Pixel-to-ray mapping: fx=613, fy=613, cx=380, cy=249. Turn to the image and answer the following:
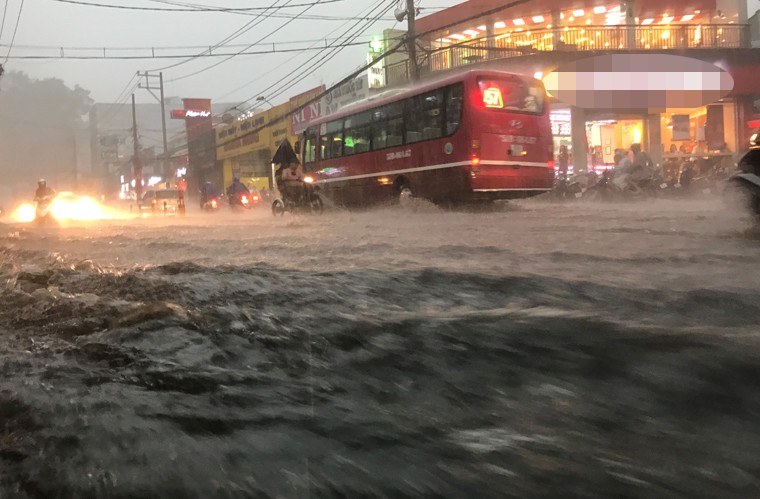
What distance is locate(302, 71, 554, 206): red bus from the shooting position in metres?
11.5

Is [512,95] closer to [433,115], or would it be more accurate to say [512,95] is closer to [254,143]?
[433,115]

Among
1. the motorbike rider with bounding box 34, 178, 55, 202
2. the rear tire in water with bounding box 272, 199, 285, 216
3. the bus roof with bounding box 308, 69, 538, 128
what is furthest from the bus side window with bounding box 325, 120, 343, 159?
the motorbike rider with bounding box 34, 178, 55, 202

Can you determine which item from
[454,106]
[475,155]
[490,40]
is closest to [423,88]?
[454,106]

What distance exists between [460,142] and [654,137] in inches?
470

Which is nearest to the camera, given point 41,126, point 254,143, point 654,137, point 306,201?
point 306,201

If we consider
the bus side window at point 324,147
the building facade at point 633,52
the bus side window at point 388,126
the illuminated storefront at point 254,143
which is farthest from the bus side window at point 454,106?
the illuminated storefront at point 254,143

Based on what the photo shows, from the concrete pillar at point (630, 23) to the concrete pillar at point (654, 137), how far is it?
2.47 metres

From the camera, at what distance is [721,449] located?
148 centimetres

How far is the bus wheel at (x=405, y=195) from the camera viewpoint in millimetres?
12750

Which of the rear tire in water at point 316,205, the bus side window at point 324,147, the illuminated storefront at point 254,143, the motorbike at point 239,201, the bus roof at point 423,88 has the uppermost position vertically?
the illuminated storefront at point 254,143

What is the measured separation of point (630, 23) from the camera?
2006cm

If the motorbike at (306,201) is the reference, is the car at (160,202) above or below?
above

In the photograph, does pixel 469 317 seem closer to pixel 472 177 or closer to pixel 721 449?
pixel 721 449

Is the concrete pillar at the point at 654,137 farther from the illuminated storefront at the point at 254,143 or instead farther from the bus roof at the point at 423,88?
the illuminated storefront at the point at 254,143
